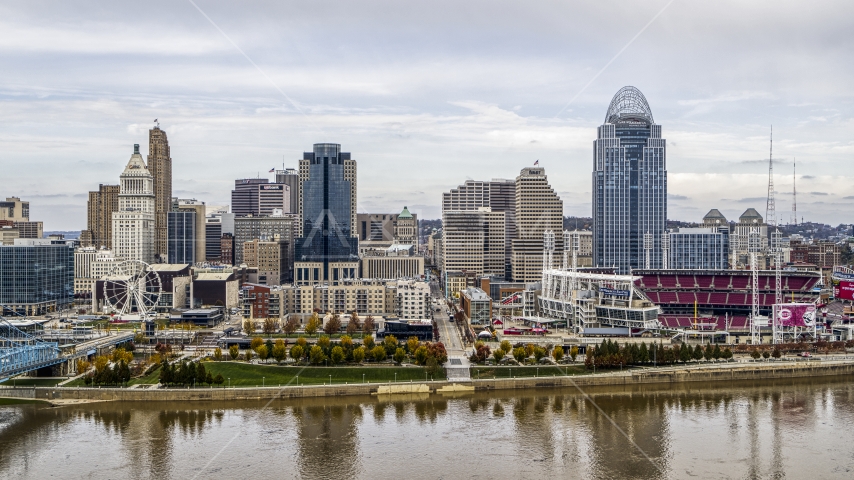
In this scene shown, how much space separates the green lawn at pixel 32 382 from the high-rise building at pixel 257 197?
306ft

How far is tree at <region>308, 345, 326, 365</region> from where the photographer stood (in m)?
45.3

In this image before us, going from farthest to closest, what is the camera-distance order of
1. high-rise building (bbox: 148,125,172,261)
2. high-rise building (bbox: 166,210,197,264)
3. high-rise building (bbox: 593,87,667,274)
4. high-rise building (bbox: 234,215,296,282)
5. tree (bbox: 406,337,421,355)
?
1. high-rise building (bbox: 148,125,172,261)
2. high-rise building (bbox: 166,210,197,264)
3. high-rise building (bbox: 593,87,667,274)
4. high-rise building (bbox: 234,215,296,282)
5. tree (bbox: 406,337,421,355)

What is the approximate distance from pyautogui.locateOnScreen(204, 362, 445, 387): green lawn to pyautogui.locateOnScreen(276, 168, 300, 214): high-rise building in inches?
4116

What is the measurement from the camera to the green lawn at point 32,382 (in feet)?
137

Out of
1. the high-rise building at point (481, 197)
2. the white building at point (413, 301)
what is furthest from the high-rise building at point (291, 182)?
the white building at point (413, 301)

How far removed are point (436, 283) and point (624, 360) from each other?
60.3 metres

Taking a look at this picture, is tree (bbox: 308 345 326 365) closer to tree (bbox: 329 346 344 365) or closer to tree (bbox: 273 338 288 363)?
tree (bbox: 329 346 344 365)

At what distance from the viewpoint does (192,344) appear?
178 feet

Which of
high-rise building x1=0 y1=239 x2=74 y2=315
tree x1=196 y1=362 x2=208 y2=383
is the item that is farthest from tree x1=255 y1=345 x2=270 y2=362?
high-rise building x1=0 y1=239 x2=74 y2=315

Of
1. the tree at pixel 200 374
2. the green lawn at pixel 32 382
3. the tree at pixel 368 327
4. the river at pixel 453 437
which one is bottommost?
the river at pixel 453 437

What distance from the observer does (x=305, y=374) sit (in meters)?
43.7

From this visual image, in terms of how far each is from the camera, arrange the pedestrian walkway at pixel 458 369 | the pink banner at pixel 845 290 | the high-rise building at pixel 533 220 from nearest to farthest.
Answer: the pedestrian walkway at pixel 458 369, the pink banner at pixel 845 290, the high-rise building at pixel 533 220

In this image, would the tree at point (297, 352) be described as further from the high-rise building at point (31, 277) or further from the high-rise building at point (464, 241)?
the high-rise building at point (464, 241)

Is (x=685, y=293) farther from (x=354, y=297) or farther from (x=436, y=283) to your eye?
(x=436, y=283)
